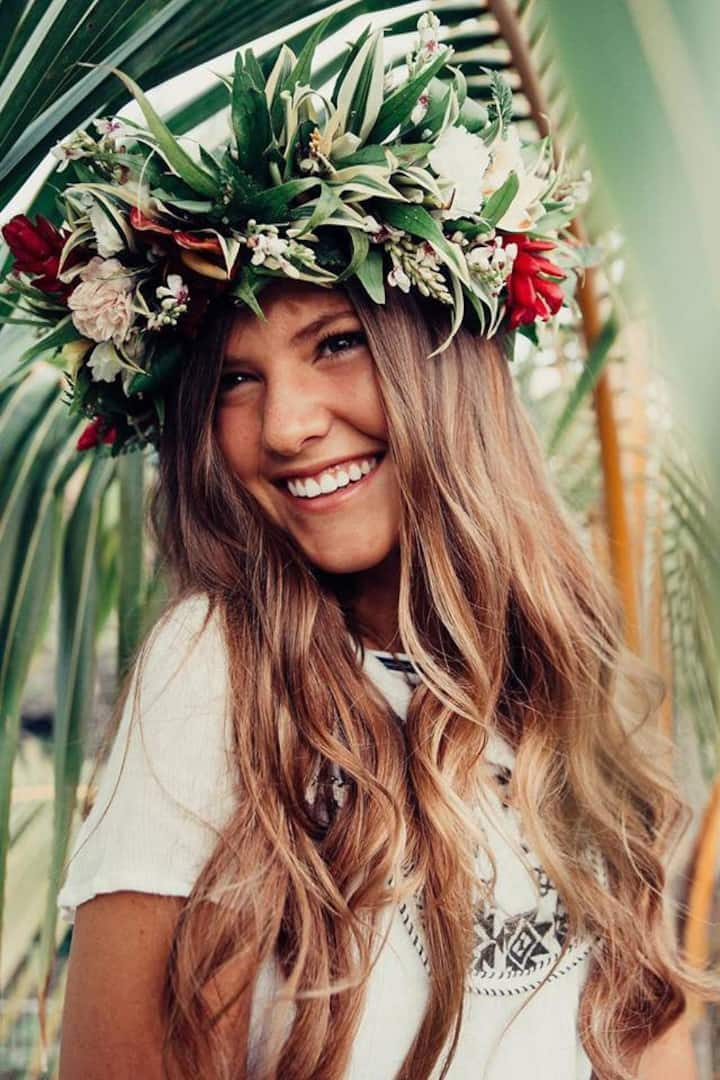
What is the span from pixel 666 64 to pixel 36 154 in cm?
80

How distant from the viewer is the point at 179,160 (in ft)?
3.84

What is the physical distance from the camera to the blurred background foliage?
119cm

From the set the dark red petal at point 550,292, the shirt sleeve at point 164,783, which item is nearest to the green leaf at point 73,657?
the shirt sleeve at point 164,783

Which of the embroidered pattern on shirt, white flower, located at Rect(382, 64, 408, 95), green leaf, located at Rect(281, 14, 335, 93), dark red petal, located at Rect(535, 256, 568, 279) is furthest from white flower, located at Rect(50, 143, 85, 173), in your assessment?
the embroidered pattern on shirt

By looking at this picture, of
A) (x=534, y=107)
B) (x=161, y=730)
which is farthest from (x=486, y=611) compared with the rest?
(x=534, y=107)

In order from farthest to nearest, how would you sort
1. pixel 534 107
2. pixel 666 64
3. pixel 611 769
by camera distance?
pixel 534 107 < pixel 611 769 < pixel 666 64

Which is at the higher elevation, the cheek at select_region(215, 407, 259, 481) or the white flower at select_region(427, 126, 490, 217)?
the white flower at select_region(427, 126, 490, 217)

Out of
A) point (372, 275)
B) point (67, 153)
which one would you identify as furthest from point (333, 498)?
point (67, 153)

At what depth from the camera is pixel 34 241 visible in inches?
50.2

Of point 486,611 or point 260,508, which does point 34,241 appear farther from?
point 486,611

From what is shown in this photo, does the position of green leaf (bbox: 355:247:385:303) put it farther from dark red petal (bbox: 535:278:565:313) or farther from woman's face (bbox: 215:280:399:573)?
dark red petal (bbox: 535:278:565:313)

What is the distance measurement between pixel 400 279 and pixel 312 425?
176 mm

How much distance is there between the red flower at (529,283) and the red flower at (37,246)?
0.50m

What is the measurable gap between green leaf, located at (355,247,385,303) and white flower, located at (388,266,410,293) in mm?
12
